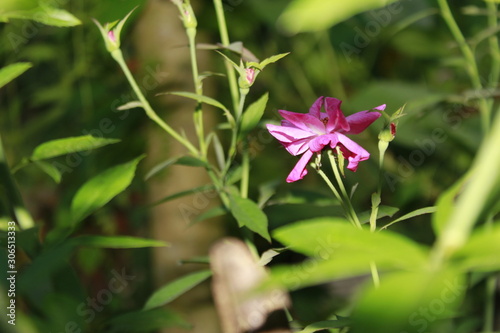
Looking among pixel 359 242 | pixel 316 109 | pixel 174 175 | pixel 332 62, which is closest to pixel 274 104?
pixel 332 62

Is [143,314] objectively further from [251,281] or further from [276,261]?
[276,261]

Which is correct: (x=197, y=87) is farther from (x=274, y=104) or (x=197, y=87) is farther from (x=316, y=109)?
(x=274, y=104)

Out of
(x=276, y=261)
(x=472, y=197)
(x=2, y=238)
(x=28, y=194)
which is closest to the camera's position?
(x=472, y=197)

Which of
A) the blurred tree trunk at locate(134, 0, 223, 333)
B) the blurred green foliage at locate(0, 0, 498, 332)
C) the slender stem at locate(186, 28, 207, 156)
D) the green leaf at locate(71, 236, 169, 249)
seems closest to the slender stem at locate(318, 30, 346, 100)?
the blurred green foliage at locate(0, 0, 498, 332)

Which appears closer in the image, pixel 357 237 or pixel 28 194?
pixel 357 237

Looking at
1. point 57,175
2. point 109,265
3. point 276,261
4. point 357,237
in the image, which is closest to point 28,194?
point 109,265

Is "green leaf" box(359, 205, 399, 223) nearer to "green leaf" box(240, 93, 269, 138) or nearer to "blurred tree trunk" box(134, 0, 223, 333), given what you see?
"green leaf" box(240, 93, 269, 138)
